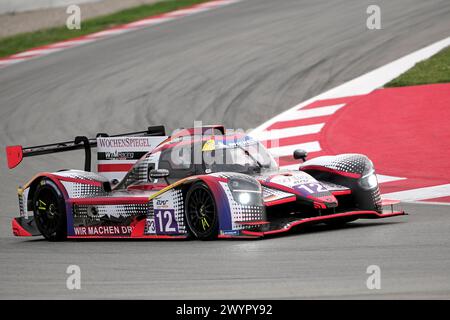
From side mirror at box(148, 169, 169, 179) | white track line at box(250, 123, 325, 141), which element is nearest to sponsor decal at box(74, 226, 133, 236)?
side mirror at box(148, 169, 169, 179)

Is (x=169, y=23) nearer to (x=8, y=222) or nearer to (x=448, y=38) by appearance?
(x=448, y=38)

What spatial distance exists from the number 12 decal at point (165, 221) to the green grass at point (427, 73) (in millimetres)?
8387

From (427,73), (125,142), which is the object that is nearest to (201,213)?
(125,142)

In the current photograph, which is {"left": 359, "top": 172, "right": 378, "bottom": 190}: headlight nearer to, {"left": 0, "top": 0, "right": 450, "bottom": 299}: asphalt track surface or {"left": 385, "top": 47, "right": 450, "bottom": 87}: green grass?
{"left": 0, "top": 0, "right": 450, "bottom": 299}: asphalt track surface

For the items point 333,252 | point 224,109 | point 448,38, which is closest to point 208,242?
point 333,252

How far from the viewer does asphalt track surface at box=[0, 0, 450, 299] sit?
7.53 metres

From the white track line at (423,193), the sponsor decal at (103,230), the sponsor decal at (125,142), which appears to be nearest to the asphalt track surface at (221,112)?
the sponsor decal at (103,230)

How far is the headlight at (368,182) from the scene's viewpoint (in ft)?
34.9

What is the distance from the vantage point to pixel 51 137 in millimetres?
18000

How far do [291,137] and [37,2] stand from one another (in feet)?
43.0

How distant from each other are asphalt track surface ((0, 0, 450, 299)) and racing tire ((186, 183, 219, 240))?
0.62ft

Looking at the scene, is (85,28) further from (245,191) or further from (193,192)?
(245,191)

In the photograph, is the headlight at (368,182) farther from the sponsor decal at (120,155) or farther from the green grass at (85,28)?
the green grass at (85,28)

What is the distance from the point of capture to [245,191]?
32.3ft
